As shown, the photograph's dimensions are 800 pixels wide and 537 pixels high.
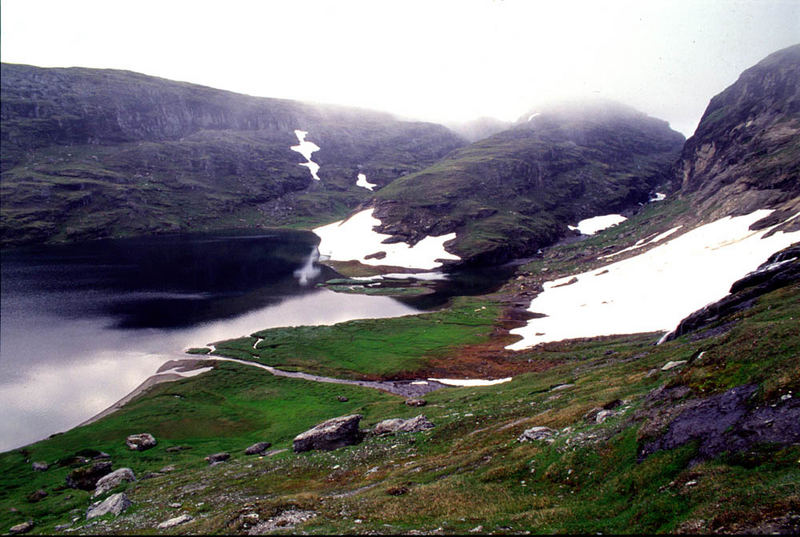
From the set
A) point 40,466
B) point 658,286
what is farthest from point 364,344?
point 658,286

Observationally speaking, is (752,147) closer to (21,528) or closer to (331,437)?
(331,437)

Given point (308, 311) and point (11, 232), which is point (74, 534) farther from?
point (11, 232)

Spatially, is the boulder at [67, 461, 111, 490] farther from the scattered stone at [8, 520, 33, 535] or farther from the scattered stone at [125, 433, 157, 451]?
the scattered stone at [8, 520, 33, 535]

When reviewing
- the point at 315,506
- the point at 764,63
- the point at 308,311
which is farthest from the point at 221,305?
the point at 764,63

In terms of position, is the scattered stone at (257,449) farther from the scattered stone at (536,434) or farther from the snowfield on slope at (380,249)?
the snowfield on slope at (380,249)

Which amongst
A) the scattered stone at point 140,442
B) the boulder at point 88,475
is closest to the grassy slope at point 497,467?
the scattered stone at point 140,442

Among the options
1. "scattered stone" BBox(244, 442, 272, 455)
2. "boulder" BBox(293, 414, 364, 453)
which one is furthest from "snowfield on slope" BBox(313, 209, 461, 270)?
"boulder" BBox(293, 414, 364, 453)
